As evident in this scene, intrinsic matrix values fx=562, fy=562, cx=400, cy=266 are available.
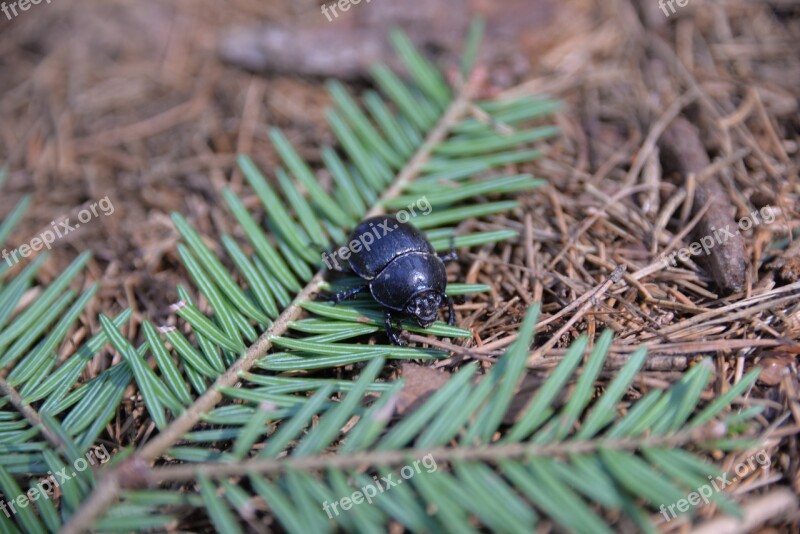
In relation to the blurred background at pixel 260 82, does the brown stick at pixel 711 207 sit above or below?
below

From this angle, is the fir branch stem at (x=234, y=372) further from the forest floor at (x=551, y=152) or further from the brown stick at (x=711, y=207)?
the brown stick at (x=711, y=207)

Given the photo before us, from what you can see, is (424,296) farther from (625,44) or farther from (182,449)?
(625,44)
